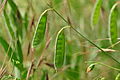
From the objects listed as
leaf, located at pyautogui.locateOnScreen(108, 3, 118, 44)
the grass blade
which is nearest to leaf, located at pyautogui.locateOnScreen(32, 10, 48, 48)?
the grass blade

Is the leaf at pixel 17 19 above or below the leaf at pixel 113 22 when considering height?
above

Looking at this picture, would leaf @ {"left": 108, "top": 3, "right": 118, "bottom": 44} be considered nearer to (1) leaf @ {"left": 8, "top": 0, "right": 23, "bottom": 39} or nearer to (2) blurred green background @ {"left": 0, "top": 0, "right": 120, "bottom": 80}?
(2) blurred green background @ {"left": 0, "top": 0, "right": 120, "bottom": 80}

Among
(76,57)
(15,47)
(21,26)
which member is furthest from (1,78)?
(76,57)

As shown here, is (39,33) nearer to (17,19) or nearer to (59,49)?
(59,49)

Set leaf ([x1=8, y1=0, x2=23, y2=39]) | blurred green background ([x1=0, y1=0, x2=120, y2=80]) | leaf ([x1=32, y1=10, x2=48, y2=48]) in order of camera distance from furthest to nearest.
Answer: blurred green background ([x1=0, y1=0, x2=120, y2=80])
leaf ([x1=8, y1=0, x2=23, y2=39])
leaf ([x1=32, y1=10, x2=48, y2=48])

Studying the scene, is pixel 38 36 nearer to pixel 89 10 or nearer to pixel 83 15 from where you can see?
pixel 83 15

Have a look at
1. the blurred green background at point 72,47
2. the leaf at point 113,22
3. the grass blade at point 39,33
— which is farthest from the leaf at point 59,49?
the blurred green background at point 72,47

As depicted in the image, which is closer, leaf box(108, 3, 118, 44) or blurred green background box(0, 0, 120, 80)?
leaf box(108, 3, 118, 44)

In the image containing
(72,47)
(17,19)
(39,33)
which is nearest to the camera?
(39,33)

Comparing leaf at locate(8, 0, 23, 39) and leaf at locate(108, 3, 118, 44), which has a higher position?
leaf at locate(8, 0, 23, 39)

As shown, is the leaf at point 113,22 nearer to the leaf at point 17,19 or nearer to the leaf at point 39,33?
the leaf at point 39,33

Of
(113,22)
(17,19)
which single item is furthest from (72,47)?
(113,22)
